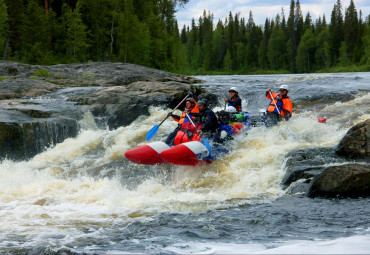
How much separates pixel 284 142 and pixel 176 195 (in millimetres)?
3459

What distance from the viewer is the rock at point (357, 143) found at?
790cm

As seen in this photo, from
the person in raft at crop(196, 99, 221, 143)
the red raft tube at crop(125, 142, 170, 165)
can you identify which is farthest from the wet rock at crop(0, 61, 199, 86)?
the red raft tube at crop(125, 142, 170, 165)

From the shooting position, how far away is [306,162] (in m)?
7.76

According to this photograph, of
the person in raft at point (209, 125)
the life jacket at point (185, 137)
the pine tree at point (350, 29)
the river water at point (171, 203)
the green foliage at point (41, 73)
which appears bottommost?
the river water at point (171, 203)

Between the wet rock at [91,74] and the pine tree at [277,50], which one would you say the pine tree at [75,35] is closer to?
the wet rock at [91,74]

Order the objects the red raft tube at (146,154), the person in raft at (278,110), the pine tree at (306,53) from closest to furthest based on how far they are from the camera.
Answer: the red raft tube at (146,154) < the person in raft at (278,110) < the pine tree at (306,53)

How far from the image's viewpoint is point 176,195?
23.4ft

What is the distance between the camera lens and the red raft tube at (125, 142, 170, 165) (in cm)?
820

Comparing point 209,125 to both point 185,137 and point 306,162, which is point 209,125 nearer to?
point 185,137

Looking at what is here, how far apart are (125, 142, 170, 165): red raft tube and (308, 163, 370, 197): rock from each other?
3250mm

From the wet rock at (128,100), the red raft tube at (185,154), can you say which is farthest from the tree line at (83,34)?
the red raft tube at (185,154)

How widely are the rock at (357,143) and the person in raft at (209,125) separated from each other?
8.29ft

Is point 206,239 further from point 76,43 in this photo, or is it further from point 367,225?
point 76,43

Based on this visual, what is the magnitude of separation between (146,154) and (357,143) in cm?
402
